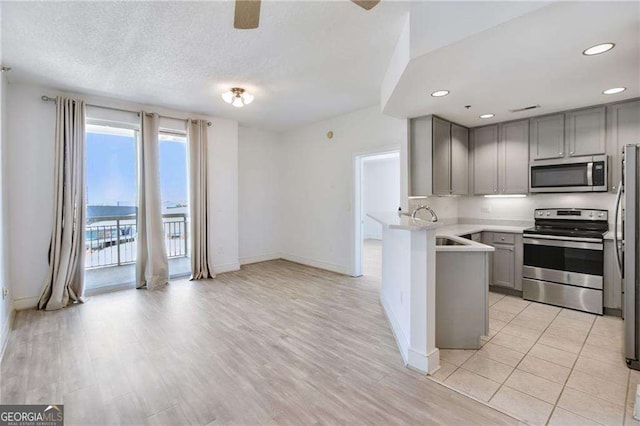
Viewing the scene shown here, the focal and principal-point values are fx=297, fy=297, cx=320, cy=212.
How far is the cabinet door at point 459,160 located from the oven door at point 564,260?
1130mm

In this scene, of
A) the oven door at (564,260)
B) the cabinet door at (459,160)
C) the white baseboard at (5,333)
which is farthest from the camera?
the cabinet door at (459,160)

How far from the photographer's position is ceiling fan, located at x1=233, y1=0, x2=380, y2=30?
189 cm

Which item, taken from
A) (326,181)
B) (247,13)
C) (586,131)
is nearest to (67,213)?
(247,13)

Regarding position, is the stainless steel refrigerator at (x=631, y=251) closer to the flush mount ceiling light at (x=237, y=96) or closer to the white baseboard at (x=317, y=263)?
the white baseboard at (x=317, y=263)

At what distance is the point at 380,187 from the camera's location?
9.40 meters

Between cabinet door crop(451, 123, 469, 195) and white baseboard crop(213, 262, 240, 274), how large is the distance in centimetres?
405

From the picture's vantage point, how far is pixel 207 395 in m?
2.07

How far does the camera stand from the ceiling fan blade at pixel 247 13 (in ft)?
6.19

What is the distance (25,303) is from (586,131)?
7355 mm

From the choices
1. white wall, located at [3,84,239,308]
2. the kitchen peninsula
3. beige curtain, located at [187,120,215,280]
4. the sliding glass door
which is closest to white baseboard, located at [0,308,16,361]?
white wall, located at [3,84,239,308]

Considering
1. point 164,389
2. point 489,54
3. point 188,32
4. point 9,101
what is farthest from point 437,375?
point 9,101

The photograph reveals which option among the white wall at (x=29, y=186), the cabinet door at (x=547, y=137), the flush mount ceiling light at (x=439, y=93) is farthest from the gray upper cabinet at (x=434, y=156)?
the white wall at (x=29, y=186)

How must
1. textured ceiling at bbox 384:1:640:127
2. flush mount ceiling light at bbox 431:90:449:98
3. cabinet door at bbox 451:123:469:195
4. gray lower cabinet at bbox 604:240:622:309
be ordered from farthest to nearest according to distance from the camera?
cabinet door at bbox 451:123:469:195 → gray lower cabinet at bbox 604:240:622:309 → flush mount ceiling light at bbox 431:90:449:98 → textured ceiling at bbox 384:1:640:127

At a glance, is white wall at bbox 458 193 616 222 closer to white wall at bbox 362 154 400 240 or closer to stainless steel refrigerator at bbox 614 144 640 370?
stainless steel refrigerator at bbox 614 144 640 370
